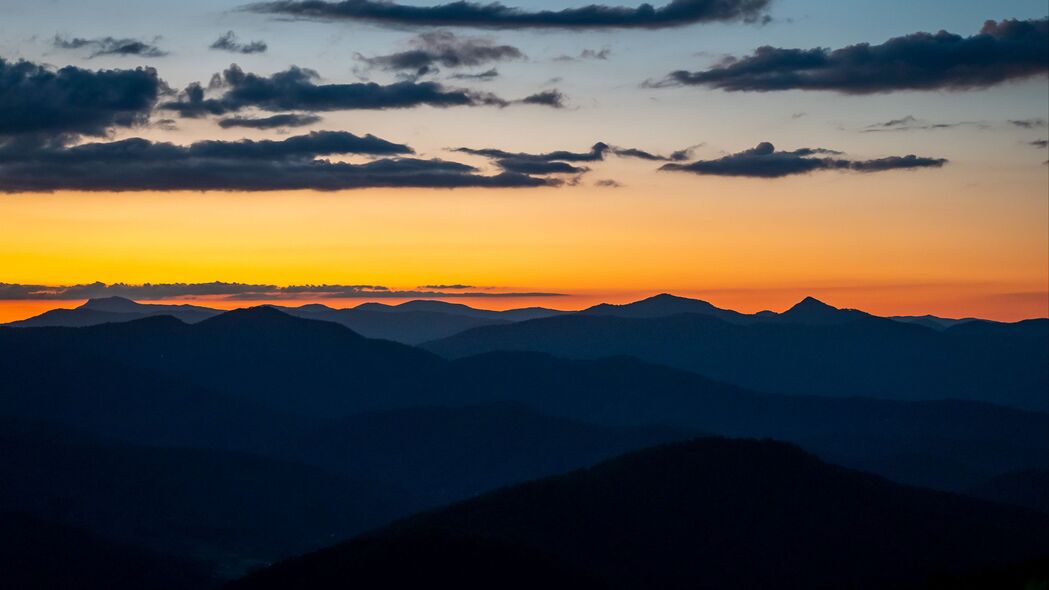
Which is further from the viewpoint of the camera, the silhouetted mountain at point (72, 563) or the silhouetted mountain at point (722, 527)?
the silhouetted mountain at point (72, 563)

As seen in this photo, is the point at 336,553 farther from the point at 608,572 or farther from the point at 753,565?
the point at 753,565

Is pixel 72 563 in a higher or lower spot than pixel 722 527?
lower

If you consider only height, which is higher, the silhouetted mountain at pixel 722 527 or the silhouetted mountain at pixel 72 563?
the silhouetted mountain at pixel 722 527

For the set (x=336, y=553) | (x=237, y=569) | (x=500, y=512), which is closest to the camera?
(x=336, y=553)

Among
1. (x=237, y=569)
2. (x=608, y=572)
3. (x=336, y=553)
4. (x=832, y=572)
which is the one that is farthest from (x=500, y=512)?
(x=237, y=569)
